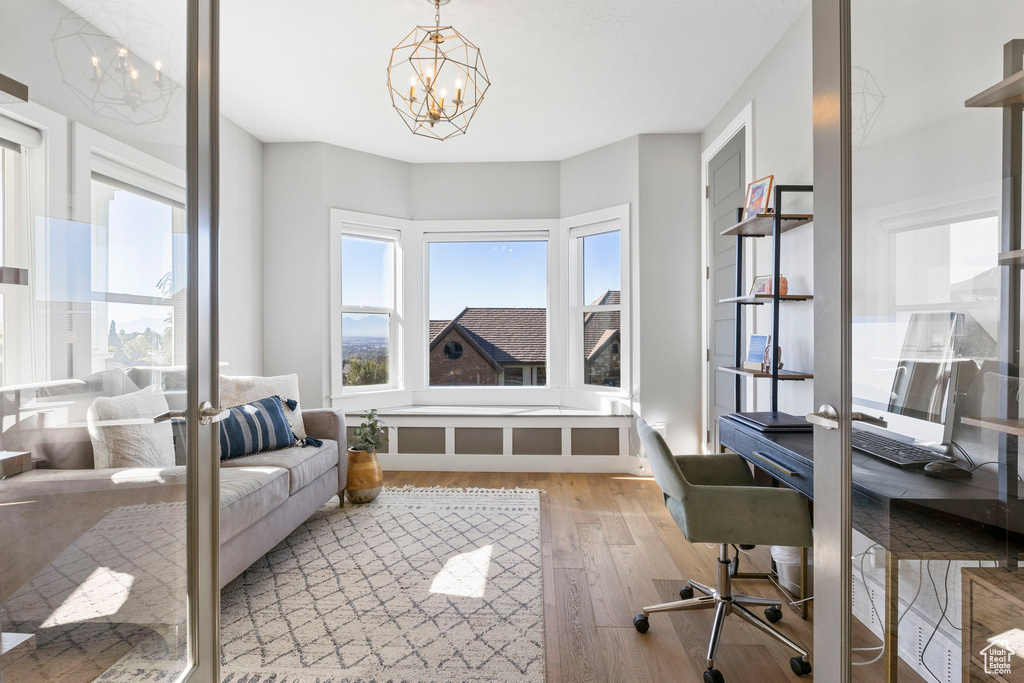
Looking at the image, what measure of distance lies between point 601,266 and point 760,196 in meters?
1.91

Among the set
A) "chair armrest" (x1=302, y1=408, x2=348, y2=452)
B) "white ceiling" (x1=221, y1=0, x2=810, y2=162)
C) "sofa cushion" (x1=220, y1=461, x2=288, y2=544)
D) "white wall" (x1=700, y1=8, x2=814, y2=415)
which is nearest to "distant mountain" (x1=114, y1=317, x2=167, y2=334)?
"sofa cushion" (x1=220, y1=461, x2=288, y2=544)

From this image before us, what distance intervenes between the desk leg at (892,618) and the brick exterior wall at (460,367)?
12.8 ft

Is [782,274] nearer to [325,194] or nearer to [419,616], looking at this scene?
[419,616]

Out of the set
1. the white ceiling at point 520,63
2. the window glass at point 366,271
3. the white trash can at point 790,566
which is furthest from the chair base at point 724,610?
the window glass at point 366,271

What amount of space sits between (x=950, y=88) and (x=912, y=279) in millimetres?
339

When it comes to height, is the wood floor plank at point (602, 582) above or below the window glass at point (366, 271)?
below

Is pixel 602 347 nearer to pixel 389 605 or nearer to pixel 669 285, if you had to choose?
pixel 669 285

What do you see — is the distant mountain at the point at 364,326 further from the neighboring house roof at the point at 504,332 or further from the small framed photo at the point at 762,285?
the small framed photo at the point at 762,285

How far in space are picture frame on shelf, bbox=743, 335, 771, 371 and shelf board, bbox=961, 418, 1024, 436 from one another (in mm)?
1880

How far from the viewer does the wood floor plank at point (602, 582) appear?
81.4 inches

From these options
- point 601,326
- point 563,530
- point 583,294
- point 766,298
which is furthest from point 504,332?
point 766,298

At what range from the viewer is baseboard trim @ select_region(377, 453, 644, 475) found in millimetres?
4262

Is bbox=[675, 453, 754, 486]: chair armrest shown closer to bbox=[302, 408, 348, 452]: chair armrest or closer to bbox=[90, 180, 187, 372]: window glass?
bbox=[90, 180, 187, 372]: window glass

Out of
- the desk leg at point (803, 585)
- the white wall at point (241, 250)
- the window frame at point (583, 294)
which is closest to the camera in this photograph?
the desk leg at point (803, 585)
